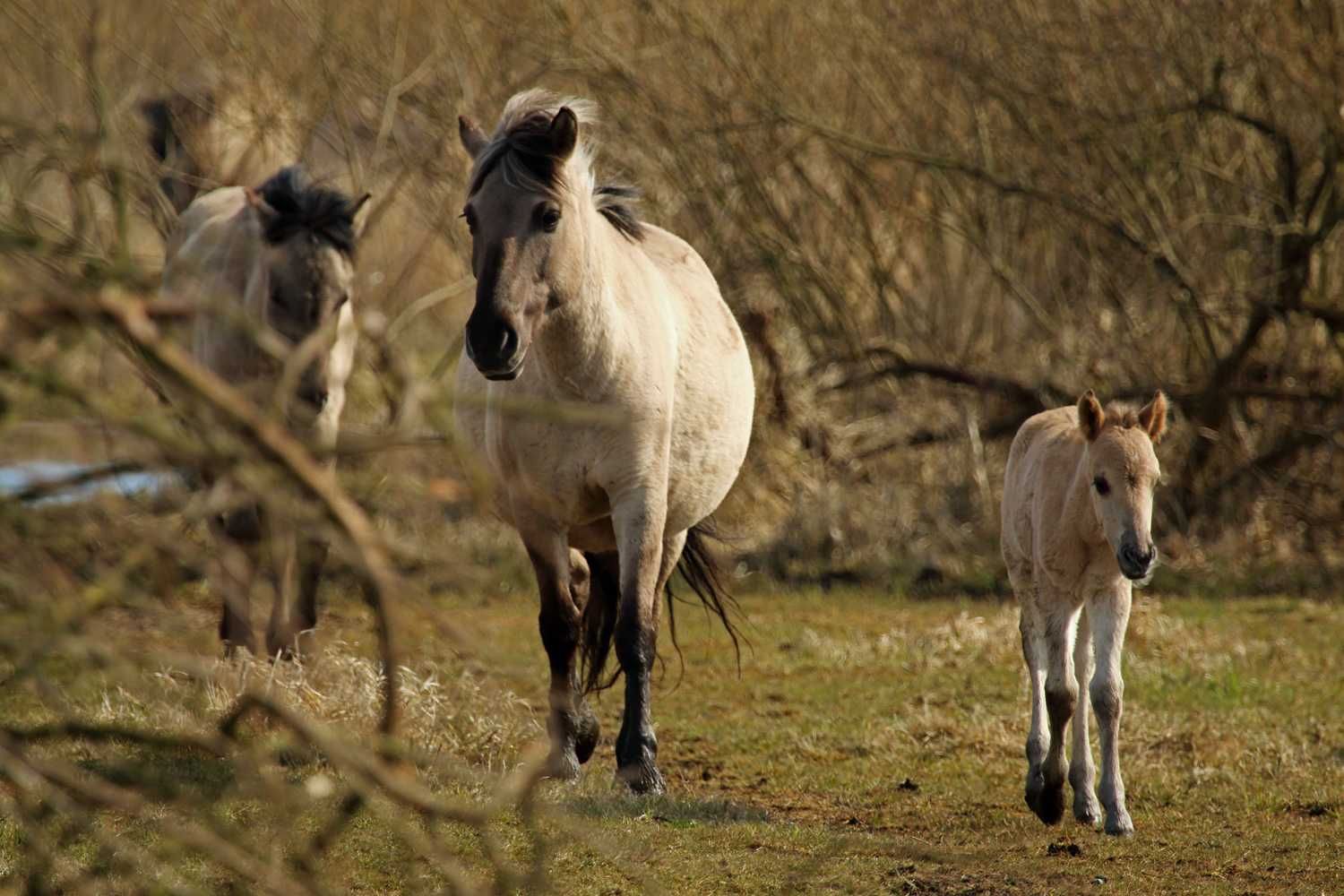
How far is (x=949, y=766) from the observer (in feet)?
25.9

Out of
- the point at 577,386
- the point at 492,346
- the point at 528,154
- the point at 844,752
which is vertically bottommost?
the point at 844,752

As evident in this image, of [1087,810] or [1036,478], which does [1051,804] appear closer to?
[1087,810]

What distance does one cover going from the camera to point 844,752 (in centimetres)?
828

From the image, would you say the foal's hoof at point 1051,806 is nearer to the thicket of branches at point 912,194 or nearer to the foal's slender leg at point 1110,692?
the foal's slender leg at point 1110,692

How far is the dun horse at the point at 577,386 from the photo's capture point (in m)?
6.57

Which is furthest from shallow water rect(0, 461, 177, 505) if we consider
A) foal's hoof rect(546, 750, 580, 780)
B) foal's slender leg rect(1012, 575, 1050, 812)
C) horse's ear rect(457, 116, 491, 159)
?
foal's slender leg rect(1012, 575, 1050, 812)

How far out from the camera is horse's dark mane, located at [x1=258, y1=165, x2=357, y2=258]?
8852 millimetres

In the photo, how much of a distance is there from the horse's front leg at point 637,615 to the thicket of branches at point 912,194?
5436 millimetres

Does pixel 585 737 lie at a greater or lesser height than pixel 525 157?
lesser

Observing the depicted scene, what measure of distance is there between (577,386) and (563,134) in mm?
1023

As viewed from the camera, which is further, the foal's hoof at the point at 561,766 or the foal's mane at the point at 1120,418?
the foal's hoof at the point at 561,766

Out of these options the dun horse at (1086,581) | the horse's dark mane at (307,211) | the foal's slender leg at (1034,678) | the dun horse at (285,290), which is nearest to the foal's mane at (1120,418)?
the dun horse at (1086,581)

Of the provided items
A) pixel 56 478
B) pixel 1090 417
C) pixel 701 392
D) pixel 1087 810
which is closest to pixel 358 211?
pixel 701 392

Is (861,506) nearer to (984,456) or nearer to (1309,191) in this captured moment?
(984,456)
